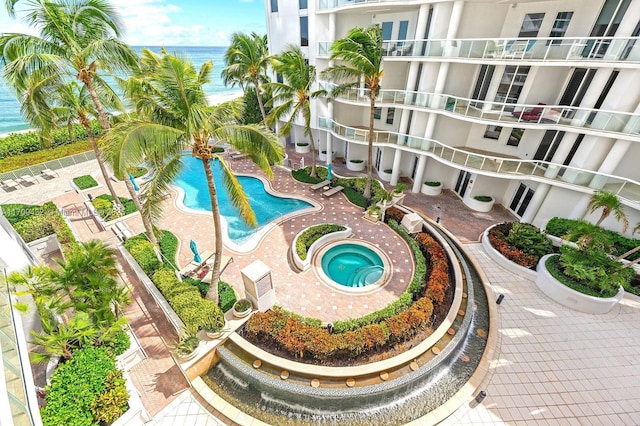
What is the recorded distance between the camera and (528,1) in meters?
15.2

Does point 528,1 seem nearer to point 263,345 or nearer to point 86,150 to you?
point 263,345

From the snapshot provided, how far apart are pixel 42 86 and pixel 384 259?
695 inches

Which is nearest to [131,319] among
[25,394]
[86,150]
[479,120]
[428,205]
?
[25,394]

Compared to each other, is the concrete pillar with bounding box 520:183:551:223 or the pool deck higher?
the concrete pillar with bounding box 520:183:551:223

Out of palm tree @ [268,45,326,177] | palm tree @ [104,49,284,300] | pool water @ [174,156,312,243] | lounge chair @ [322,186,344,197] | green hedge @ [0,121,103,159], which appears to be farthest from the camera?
green hedge @ [0,121,103,159]

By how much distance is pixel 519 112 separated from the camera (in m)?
16.2

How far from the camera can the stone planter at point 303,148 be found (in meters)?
29.6

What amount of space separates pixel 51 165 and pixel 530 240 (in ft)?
128

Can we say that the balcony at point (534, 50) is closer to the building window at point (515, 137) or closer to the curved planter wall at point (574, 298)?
the building window at point (515, 137)

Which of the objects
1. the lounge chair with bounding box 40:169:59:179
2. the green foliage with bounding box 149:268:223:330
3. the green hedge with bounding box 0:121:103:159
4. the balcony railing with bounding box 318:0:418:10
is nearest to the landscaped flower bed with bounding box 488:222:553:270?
the green foliage with bounding box 149:268:223:330

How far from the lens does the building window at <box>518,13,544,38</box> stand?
15.5 metres

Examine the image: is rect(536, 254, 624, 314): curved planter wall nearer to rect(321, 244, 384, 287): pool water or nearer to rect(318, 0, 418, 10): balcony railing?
rect(321, 244, 384, 287): pool water

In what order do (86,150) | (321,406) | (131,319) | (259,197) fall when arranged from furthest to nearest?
1. (86,150)
2. (259,197)
3. (131,319)
4. (321,406)

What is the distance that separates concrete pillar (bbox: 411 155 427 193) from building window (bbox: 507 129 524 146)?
5552 mm
